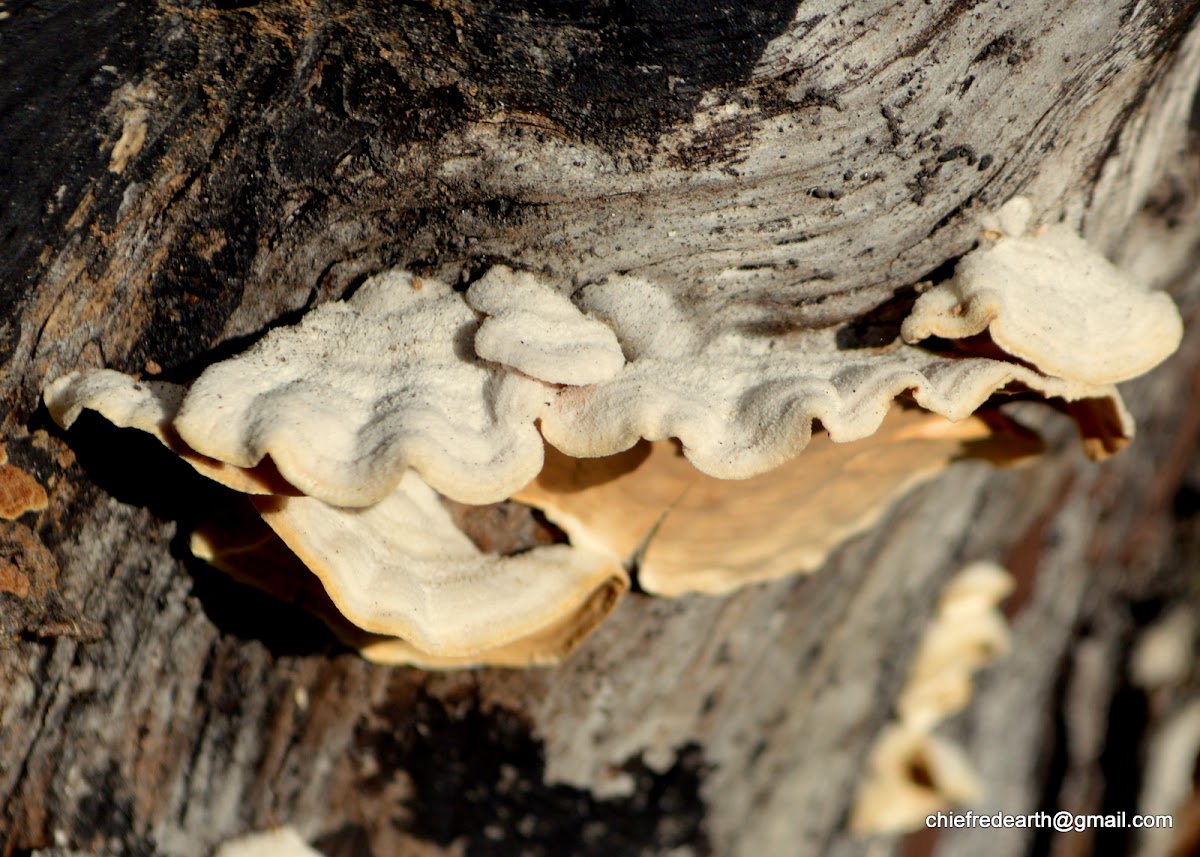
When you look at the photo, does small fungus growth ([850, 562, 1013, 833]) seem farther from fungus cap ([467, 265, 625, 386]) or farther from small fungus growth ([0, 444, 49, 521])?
small fungus growth ([0, 444, 49, 521])

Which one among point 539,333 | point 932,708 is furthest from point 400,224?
point 932,708

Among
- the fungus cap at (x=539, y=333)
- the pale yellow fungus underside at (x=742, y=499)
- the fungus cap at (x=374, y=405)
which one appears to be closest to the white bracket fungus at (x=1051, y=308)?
the pale yellow fungus underside at (x=742, y=499)

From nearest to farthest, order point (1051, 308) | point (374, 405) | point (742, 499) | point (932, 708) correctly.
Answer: point (374, 405) → point (1051, 308) → point (742, 499) → point (932, 708)

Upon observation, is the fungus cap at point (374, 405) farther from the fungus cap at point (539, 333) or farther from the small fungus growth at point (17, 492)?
the small fungus growth at point (17, 492)

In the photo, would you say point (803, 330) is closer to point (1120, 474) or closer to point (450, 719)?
point (450, 719)

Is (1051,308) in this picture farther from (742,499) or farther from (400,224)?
(400,224)

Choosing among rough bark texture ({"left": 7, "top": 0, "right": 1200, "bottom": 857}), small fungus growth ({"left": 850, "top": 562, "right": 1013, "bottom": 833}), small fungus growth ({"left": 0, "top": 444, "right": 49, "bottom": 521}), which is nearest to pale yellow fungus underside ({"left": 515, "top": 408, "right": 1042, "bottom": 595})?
rough bark texture ({"left": 7, "top": 0, "right": 1200, "bottom": 857})
